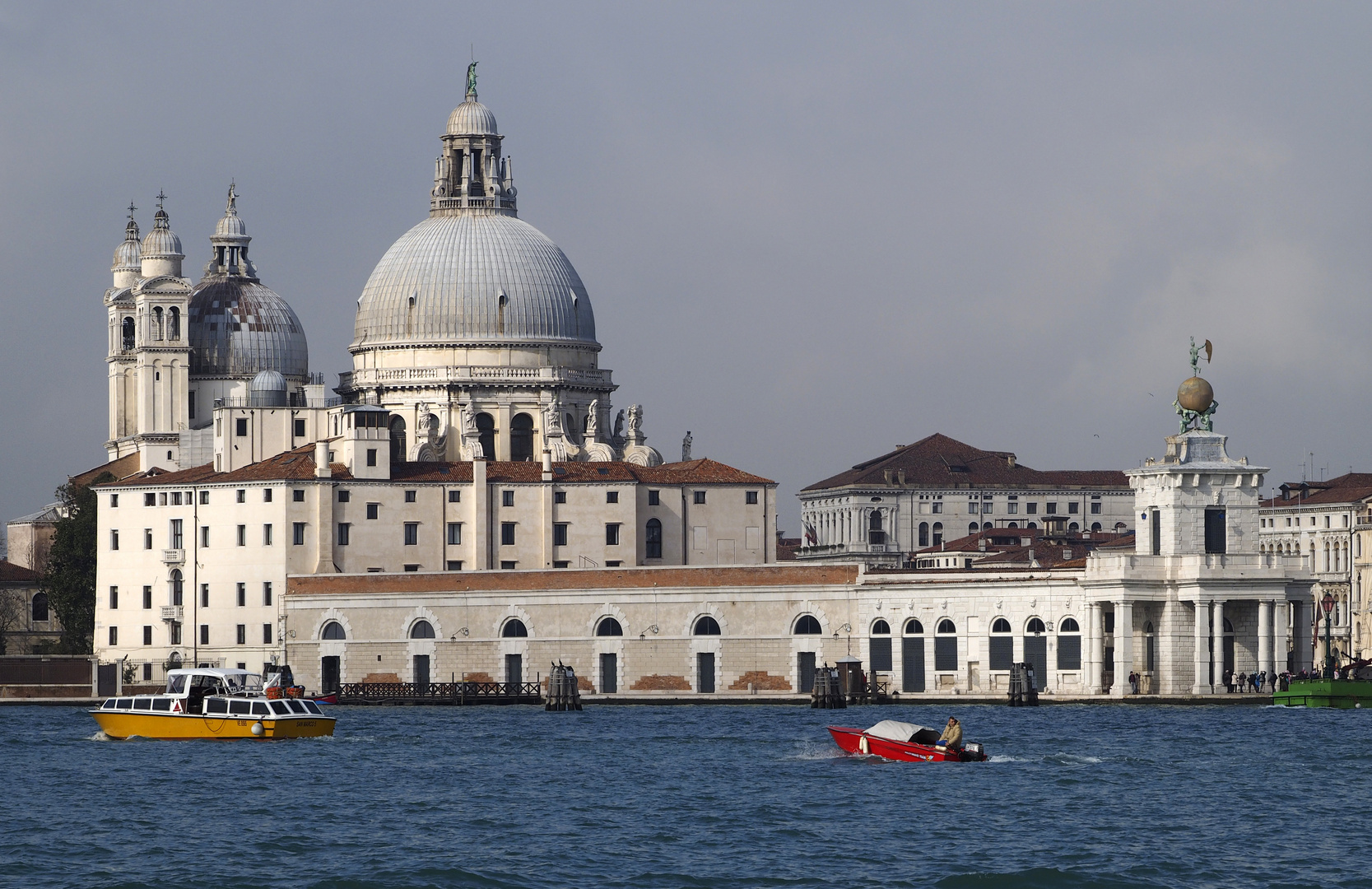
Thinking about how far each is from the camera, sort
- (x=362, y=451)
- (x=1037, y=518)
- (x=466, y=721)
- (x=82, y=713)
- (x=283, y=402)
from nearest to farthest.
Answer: (x=466, y=721)
(x=82, y=713)
(x=362, y=451)
(x=283, y=402)
(x=1037, y=518)

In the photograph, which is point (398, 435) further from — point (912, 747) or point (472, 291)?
point (912, 747)

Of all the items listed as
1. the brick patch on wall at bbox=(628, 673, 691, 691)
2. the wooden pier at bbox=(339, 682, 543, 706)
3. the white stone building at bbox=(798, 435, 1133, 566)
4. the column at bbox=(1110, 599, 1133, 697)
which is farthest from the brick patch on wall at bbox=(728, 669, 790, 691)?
the white stone building at bbox=(798, 435, 1133, 566)

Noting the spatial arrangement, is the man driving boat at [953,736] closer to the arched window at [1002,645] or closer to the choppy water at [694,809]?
A: the choppy water at [694,809]

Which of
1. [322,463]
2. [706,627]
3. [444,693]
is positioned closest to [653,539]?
[706,627]

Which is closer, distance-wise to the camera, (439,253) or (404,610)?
(404,610)

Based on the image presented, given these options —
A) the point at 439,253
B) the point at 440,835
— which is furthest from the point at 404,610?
the point at 440,835

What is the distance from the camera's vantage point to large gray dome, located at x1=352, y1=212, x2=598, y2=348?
99.1m

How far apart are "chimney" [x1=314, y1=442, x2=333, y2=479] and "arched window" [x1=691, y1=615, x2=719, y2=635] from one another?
43.2 feet

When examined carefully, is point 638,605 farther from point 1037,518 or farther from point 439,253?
point 1037,518

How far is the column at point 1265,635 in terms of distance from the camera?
7644cm

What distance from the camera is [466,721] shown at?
2864 inches

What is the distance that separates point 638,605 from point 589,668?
2352mm

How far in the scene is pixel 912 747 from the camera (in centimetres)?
5572

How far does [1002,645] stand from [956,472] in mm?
59807
